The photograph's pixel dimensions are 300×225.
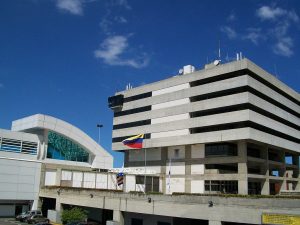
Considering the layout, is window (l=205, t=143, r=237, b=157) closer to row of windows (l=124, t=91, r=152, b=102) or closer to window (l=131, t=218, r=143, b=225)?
row of windows (l=124, t=91, r=152, b=102)

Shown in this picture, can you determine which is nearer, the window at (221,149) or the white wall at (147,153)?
the window at (221,149)

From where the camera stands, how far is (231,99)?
71.1 meters

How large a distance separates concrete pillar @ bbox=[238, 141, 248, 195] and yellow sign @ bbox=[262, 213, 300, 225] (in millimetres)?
29398

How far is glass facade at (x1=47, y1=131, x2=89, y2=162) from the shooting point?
8406cm

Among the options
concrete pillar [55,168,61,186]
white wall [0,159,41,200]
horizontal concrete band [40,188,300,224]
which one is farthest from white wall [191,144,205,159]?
white wall [0,159,41,200]

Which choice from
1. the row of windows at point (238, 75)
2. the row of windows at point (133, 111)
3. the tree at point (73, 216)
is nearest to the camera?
the tree at point (73, 216)

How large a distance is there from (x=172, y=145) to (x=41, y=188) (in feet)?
92.6

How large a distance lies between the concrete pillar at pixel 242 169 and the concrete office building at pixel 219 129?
18cm

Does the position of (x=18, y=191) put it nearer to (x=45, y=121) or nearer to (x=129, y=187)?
(x=45, y=121)

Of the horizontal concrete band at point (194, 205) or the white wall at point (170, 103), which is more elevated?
the white wall at point (170, 103)

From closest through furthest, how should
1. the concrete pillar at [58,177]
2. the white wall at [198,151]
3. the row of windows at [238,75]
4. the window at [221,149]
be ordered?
1. the row of windows at [238,75]
2. the window at [221,149]
3. the white wall at [198,151]
4. the concrete pillar at [58,177]

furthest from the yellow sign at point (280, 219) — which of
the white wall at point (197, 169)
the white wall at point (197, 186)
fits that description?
the white wall at point (197, 169)

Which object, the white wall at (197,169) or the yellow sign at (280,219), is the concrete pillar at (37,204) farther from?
the yellow sign at (280,219)

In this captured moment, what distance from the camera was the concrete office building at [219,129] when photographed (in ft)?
233
